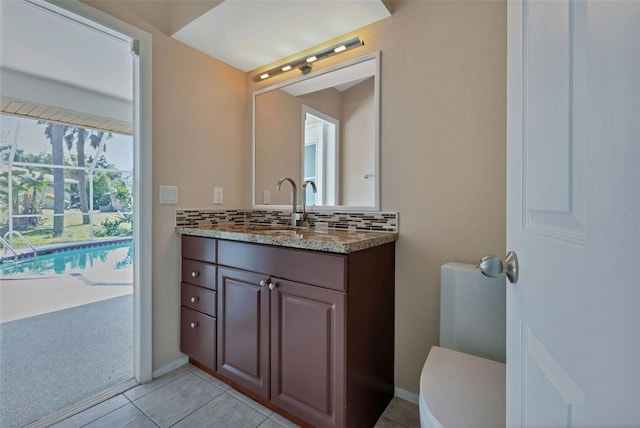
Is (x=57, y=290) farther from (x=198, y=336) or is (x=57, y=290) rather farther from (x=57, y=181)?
(x=198, y=336)

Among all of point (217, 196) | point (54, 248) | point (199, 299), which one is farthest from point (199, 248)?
point (54, 248)

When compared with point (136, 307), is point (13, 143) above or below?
above

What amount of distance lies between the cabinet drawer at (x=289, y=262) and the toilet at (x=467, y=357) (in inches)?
19.5

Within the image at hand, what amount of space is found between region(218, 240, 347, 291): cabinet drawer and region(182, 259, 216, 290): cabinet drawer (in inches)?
4.9

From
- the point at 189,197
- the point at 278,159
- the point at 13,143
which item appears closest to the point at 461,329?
the point at 278,159

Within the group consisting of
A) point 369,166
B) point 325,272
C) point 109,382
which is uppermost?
point 369,166

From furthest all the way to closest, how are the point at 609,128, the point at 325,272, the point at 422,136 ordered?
1. the point at 422,136
2. the point at 325,272
3. the point at 609,128

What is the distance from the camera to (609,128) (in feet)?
0.84

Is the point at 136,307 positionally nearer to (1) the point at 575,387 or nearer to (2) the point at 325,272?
(2) the point at 325,272

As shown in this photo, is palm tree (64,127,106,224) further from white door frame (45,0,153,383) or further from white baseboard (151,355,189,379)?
white baseboard (151,355,189,379)

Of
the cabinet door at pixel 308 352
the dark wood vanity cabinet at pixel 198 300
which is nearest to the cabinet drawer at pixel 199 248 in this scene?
the dark wood vanity cabinet at pixel 198 300

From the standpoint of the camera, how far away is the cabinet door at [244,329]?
4.77ft

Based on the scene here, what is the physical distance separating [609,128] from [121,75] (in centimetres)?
353

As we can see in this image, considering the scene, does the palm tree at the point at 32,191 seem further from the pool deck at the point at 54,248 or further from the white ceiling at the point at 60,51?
the white ceiling at the point at 60,51
